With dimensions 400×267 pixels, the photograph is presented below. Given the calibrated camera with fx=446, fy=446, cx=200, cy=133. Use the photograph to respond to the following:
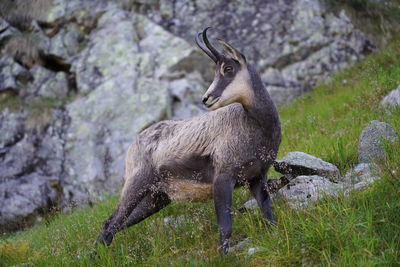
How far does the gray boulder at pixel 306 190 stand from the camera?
15.4 ft

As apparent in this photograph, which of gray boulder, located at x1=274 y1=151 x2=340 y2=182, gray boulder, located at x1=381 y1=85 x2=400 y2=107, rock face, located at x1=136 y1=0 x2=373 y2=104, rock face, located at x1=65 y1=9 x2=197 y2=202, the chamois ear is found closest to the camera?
the chamois ear

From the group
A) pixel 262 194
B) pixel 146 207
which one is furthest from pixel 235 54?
pixel 146 207

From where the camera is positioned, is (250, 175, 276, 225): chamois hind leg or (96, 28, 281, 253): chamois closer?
(96, 28, 281, 253): chamois

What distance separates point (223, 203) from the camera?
4840 millimetres

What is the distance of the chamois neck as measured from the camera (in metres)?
5.05

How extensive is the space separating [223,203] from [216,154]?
0.60m

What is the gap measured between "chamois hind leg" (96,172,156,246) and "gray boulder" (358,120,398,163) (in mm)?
2810

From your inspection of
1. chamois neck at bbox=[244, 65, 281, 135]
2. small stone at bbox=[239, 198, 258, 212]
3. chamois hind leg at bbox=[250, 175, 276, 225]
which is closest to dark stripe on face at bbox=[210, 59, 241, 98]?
chamois neck at bbox=[244, 65, 281, 135]

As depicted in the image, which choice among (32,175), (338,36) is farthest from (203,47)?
(338,36)

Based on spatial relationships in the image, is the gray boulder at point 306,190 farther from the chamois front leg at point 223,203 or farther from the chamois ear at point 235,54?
the chamois ear at point 235,54

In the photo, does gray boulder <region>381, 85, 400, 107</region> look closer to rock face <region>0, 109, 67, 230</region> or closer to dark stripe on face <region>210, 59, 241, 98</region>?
dark stripe on face <region>210, 59, 241, 98</region>

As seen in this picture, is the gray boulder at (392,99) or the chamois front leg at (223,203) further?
the gray boulder at (392,99)

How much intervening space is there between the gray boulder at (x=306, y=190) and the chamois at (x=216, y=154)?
0.30 meters

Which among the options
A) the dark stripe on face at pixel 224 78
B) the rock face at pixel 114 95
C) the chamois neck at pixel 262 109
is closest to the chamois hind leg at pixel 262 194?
the chamois neck at pixel 262 109
